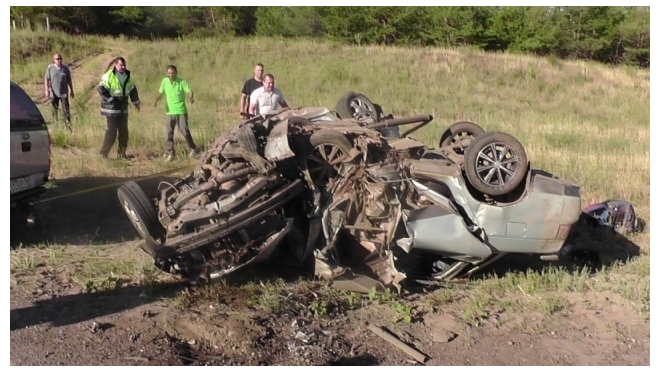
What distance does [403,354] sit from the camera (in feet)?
14.7

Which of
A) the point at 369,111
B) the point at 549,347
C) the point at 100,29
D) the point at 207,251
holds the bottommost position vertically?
the point at 549,347

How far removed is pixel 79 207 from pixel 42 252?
177 centimetres

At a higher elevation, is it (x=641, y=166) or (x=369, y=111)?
(x=369, y=111)

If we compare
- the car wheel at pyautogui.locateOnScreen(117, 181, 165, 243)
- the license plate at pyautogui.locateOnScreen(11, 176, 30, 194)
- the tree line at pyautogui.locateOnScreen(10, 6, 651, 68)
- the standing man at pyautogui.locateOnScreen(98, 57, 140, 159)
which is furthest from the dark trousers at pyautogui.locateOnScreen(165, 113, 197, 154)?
the tree line at pyautogui.locateOnScreen(10, 6, 651, 68)

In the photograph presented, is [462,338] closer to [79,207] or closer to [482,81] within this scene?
[79,207]

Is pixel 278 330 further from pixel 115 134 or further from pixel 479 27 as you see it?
pixel 479 27

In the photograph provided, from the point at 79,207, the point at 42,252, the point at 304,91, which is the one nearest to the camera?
the point at 42,252

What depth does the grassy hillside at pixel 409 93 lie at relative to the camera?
10422mm

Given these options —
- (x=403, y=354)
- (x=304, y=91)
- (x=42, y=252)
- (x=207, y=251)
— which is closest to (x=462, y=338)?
(x=403, y=354)

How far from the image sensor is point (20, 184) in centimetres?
654

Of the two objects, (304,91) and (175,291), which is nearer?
(175,291)

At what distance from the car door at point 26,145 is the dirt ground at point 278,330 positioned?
1251 mm

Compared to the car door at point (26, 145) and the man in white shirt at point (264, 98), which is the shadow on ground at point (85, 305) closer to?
the car door at point (26, 145)

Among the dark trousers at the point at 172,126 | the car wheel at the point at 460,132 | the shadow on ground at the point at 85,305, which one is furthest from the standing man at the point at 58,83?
the car wheel at the point at 460,132
